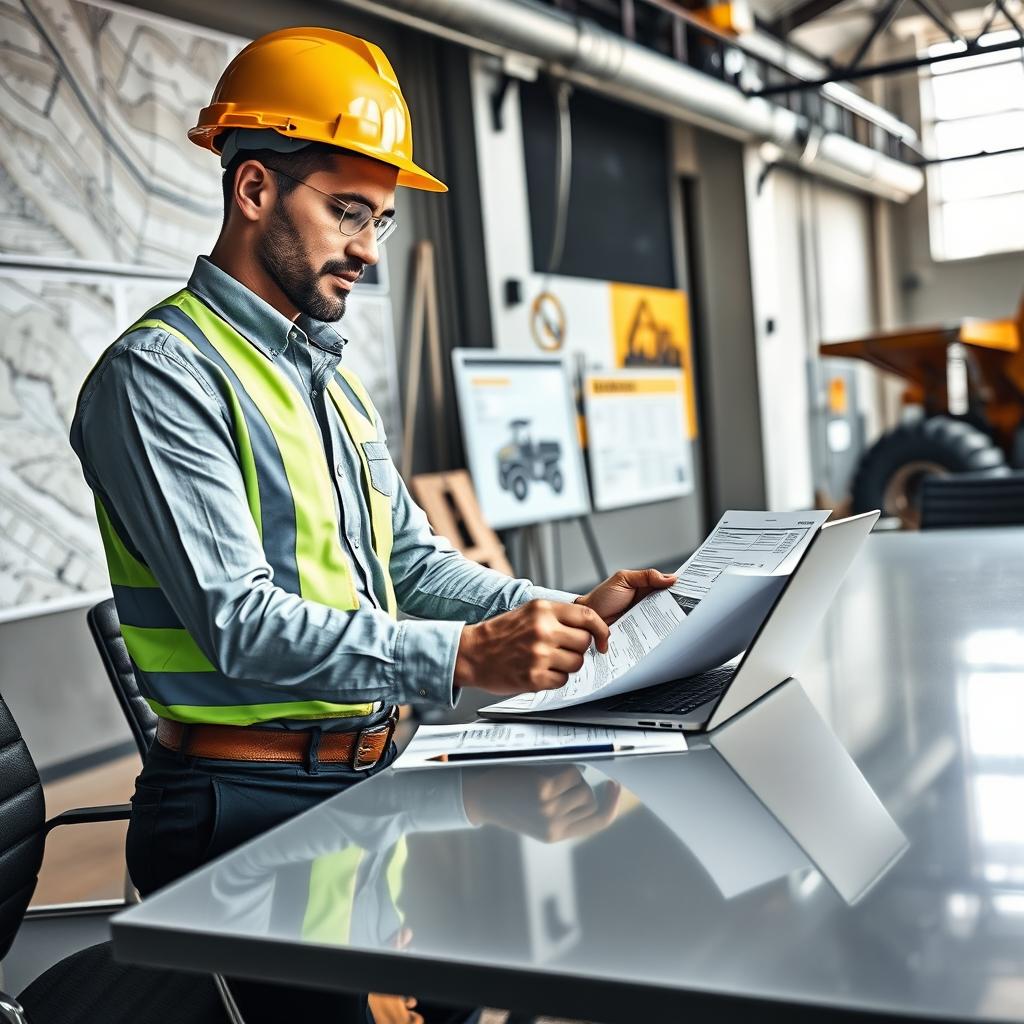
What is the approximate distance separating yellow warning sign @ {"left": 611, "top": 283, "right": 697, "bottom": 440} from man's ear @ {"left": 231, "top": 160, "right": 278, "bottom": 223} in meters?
5.89

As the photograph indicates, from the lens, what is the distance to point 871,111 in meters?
9.23

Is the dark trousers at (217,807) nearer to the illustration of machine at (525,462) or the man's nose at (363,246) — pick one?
the man's nose at (363,246)

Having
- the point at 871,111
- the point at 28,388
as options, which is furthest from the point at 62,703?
the point at 871,111

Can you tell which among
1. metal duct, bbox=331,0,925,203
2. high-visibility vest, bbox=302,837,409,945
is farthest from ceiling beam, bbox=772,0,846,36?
high-visibility vest, bbox=302,837,409,945

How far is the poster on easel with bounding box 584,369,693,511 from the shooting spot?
21.4ft

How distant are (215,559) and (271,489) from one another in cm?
15

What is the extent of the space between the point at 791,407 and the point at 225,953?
9.37 meters

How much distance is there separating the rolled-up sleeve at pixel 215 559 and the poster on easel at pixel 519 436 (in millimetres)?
3974

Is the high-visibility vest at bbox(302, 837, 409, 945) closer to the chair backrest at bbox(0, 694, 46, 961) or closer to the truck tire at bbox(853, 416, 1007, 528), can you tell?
the chair backrest at bbox(0, 694, 46, 961)

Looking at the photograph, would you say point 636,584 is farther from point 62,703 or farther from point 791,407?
point 791,407

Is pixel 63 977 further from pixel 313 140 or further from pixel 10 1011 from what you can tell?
pixel 313 140

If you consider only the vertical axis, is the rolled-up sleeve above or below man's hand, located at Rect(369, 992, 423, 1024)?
above

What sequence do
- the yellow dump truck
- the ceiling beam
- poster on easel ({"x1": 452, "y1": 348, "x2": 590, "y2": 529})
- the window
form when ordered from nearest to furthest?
poster on easel ({"x1": 452, "y1": 348, "x2": 590, "y2": 529}) → the yellow dump truck → the ceiling beam → the window

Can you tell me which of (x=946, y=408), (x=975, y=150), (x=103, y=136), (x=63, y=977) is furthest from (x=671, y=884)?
(x=975, y=150)
